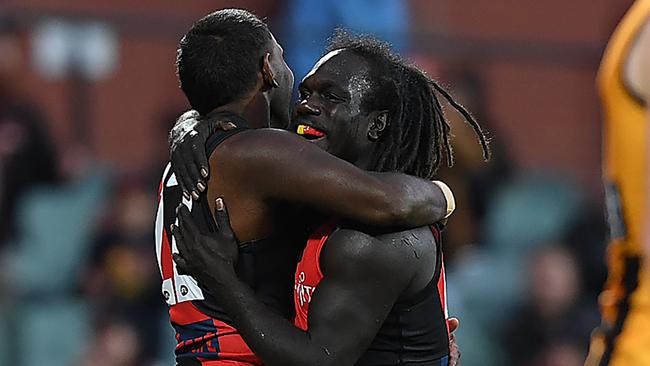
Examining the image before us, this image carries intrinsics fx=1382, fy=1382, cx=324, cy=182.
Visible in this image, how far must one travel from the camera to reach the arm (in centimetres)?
335

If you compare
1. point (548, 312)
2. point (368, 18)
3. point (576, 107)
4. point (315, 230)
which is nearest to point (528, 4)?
point (576, 107)

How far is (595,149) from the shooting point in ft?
32.6

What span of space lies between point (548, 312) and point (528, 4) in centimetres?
338

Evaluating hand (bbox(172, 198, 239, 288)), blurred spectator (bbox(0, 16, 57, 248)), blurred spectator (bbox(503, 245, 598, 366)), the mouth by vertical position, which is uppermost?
the mouth

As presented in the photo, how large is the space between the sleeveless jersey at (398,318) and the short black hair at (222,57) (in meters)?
0.43

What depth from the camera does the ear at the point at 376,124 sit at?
3566 mm

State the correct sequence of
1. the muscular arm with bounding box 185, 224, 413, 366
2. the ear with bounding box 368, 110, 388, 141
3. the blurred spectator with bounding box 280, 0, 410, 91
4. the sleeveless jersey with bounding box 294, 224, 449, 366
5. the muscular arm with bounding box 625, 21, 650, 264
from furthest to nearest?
the blurred spectator with bounding box 280, 0, 410, 91, the muscular arm with bounding box 625, 21, 650, 264, the ear with bounding box 368, 110, 388, 141, the sleeveless jersey with bounding box 294, 224, 449, 366, the muscular arm with bounding box 185, 224, 413, 366

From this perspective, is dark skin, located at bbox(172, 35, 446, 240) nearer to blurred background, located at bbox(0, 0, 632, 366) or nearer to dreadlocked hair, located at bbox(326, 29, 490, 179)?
dreadlocked hair, located at bbox(326, 29, 490, 179)

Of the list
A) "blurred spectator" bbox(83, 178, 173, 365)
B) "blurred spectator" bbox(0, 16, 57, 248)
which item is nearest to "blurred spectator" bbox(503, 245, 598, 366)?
"blurred spectator" bbox(83, 178, 173, 365)

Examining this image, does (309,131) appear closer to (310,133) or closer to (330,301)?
(310,133)

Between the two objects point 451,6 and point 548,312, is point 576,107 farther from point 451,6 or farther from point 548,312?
point 548,312

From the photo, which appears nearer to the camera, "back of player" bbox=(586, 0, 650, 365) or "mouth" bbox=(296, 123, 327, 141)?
"mouth" bbox=(296, 123, 327, 141)

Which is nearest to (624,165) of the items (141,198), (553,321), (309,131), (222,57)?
(309,131)

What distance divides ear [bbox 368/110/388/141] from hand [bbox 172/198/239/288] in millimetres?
432
